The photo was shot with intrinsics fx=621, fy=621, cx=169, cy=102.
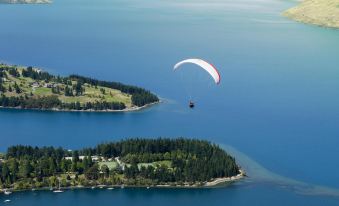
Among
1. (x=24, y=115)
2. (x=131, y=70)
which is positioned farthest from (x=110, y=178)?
(x=131, y=70)

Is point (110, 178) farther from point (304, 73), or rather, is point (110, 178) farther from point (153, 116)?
point (304, 73)

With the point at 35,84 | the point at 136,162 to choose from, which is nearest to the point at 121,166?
the point at 136,162

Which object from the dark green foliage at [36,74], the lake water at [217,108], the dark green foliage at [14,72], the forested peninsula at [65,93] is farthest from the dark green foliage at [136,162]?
the dark green foliage at [14,72]

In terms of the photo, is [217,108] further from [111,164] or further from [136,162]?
[111,164]

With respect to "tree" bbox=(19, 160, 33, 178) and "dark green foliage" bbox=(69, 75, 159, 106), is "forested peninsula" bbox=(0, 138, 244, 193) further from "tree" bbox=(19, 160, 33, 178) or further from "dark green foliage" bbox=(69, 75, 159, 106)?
"dark green foliage" bbox=(69, 75, 159, 106)

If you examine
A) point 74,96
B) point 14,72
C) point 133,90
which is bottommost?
point 74,96

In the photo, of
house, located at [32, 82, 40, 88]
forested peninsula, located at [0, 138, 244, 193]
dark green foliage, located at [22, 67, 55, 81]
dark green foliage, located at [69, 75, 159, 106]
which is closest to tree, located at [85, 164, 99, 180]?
forested peninsula, located at [0, 138, 244, 193]
